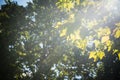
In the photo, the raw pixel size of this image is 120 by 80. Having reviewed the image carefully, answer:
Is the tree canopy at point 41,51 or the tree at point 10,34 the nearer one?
the tree at point 10,34

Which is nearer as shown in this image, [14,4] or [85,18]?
[85,18]

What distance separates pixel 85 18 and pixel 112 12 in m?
0.77

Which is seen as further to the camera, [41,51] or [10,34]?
[41,51]

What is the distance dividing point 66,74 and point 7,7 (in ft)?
40.5

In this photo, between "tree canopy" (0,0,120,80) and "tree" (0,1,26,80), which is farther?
"tree canopy" (0,0,120,80)

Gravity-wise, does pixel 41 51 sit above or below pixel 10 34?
below

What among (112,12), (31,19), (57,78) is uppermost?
(31,19)

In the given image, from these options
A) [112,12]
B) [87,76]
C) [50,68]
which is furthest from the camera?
[87,76]

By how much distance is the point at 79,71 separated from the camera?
95.9ft

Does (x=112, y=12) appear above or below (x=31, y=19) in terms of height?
below

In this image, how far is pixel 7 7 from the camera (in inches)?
1160

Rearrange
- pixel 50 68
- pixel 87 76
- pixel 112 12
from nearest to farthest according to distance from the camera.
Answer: pixel 112 12 < pixel 50 68 < pixel 87 76

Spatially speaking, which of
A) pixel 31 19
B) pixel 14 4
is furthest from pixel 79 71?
pixel 14 4

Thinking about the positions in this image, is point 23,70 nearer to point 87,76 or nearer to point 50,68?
point 50,68
